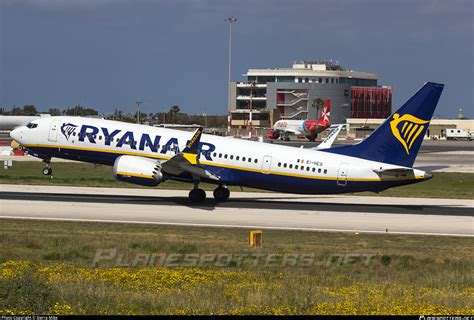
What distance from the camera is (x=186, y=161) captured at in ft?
154

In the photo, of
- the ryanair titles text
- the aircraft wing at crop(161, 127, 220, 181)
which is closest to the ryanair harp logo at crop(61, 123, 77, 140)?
the ryanair titles text

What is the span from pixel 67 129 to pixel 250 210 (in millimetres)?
13010

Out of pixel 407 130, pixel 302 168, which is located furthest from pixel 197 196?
pixel 407 130

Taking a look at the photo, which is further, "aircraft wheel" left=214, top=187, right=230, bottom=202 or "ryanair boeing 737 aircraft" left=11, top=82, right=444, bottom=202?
"aircraft wheel" left=214, top=187, right=230, bottom=202

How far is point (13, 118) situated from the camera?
173m

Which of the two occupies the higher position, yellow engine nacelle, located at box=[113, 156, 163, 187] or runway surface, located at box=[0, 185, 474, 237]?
yellow engine nacelle, located at box=[113, 156, 163, 187]

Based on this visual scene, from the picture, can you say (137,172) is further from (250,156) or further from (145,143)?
(250,156)

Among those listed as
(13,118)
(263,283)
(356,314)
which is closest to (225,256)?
(263,283)

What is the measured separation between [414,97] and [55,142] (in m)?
21.7

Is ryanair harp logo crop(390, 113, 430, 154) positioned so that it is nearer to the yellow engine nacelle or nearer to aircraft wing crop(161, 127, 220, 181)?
aircraft wing crop(161, 127, 220, 181)

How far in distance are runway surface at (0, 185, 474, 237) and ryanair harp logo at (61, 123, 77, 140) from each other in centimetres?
376

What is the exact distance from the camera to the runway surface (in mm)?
41062

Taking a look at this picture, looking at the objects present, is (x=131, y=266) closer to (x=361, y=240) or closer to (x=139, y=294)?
(x=139, y=294)

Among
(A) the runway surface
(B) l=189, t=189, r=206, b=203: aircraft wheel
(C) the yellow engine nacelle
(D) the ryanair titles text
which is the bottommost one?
(A) the runway surface
